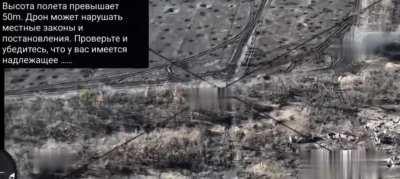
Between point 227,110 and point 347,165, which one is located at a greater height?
point 227,110

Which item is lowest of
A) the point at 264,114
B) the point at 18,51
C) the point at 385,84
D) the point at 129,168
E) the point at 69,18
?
the point at 129,168

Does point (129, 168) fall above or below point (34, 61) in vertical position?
below

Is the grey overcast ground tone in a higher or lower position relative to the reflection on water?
higher

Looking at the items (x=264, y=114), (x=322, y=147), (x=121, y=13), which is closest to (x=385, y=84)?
(x=322, y=147)

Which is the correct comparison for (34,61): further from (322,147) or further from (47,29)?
(322,147)

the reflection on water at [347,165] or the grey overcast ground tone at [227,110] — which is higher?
the grey overcast ground tone at [227,110]
